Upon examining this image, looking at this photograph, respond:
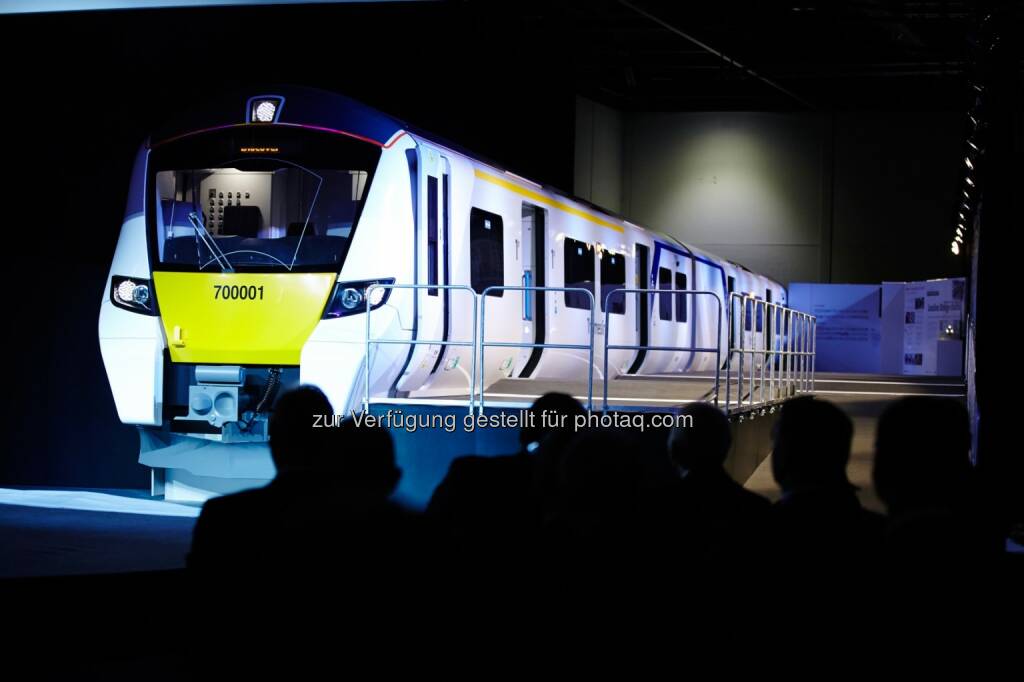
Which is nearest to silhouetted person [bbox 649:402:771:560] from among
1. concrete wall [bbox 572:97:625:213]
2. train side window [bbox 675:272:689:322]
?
train side window [bbox 675:272:689:322]

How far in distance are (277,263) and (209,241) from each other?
57 centimetres

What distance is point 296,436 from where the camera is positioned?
3.18 metres

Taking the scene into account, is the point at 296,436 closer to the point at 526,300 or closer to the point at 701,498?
the point at 701,498

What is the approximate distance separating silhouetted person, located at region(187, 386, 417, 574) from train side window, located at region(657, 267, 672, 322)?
11869 millimetres

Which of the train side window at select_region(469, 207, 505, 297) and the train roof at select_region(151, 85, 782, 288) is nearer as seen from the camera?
the train roof at select_region(151, 85, 782, 288)

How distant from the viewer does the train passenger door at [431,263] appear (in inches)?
327

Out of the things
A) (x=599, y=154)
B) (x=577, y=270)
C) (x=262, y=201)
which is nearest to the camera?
(x=262, y=201)

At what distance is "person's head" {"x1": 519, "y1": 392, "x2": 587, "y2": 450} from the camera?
4.53m

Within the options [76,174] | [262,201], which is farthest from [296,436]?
[76,174]

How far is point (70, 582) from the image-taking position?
214 inches

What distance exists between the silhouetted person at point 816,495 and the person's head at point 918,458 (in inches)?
5.7

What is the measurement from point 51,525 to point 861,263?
19739mm

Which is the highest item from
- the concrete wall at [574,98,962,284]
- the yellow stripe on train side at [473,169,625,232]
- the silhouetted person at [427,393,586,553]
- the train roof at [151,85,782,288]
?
the concrete wall at [574,98,962,284]

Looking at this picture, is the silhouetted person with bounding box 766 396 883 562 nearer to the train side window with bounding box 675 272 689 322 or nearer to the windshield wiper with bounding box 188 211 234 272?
the windshield wiper with bounding box 188 211 234 272
